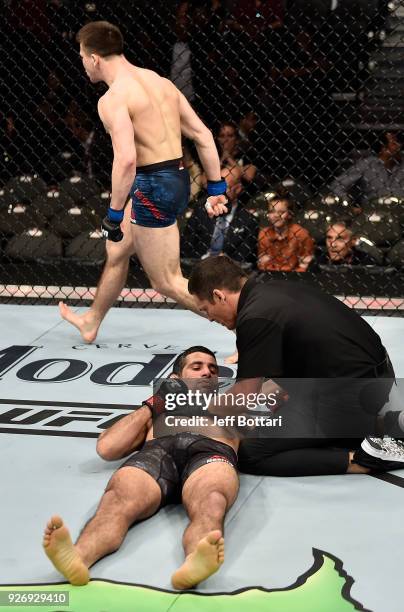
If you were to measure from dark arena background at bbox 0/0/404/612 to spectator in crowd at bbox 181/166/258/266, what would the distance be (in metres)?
0.01

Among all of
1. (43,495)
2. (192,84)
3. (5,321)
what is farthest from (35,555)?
(192,84)

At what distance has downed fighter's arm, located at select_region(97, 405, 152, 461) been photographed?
9.39 ft

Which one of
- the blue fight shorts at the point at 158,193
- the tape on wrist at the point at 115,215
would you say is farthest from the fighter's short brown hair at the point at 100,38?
the tape on wrist at the point at 115,215

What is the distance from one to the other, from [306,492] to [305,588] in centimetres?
58

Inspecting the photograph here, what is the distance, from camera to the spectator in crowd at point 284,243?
5.21 meters

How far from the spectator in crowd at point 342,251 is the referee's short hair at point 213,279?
242 centimetres

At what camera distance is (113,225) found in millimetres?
3705

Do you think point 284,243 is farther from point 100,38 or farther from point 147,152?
point 100,38

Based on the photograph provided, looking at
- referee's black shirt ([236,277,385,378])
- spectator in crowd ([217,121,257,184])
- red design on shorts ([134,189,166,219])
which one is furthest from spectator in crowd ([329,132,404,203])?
referee's black shirt ([236,277,385,378])

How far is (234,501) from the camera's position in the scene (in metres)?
2.67

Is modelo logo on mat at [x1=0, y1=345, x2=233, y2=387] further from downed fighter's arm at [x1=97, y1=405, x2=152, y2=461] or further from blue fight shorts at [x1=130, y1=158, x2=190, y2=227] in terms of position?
downed fighter's arm at [x1=97, y1=405, x2=152, y2=461]

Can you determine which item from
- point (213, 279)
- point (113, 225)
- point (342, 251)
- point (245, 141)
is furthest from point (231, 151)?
point (213, 279)

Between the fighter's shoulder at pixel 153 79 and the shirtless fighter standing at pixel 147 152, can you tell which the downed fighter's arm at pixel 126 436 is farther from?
the fighter's shoulder at pixel 153 79

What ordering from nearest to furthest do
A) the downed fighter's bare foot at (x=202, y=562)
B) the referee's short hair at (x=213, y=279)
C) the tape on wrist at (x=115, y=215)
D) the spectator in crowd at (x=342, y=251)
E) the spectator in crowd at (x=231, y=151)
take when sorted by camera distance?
the downed fighter's bare foot at (x=202, y=562)
the referee's short hair at (x=213, y=279)
the tape on wrist at (x=115, y=215)
the spectator in crowd at (x=342, y=251)
the spectator in crowd at (x=231, y=151)
